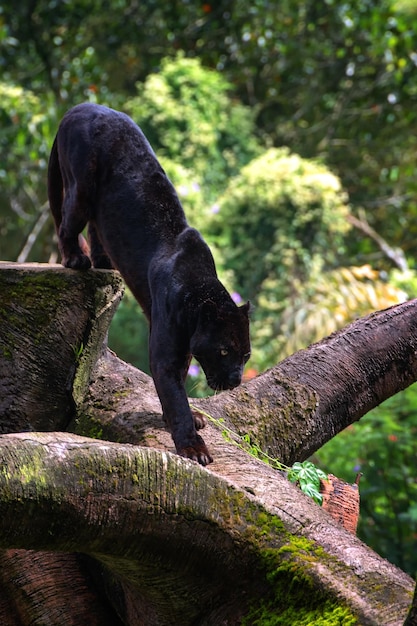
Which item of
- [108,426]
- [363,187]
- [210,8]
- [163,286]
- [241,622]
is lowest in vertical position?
[241,622]

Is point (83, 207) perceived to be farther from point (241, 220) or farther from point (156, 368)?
point (241, 220)

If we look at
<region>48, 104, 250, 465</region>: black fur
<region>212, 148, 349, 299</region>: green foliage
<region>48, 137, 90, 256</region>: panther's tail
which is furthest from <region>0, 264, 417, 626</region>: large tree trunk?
<region>212, 148, 349, 299</region>: green foliage

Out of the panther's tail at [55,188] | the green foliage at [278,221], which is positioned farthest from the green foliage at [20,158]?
the panther's tail at [55,188]

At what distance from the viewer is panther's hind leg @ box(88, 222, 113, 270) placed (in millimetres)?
3932

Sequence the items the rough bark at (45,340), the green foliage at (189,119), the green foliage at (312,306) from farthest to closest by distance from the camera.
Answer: the green foliage at (189,119), the green foliage at (312,306), the rough bark at (45,340)

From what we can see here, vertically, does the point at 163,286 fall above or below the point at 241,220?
below

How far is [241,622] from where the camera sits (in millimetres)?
2535

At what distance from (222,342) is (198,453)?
1.31ft

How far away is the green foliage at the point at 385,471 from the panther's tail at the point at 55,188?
10.7ft

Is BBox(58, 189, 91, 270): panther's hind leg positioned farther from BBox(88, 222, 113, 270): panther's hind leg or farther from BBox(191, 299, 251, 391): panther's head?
BBox(191, 299, 251, 391): panther's head

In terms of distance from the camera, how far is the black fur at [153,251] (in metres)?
3.27

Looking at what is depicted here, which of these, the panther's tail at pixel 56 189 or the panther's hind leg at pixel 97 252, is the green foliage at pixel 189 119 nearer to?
the panther's tail at pixel 56 189

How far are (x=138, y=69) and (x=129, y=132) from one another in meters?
11.2

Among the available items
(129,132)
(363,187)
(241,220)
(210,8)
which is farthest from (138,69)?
(129,132)
